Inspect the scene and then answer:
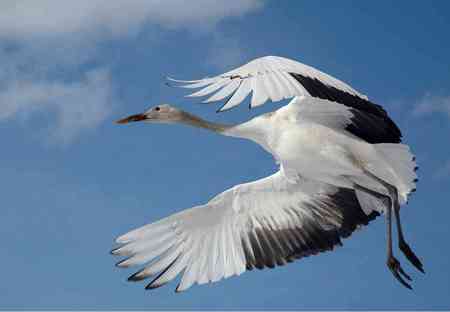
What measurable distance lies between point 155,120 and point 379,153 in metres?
2.59

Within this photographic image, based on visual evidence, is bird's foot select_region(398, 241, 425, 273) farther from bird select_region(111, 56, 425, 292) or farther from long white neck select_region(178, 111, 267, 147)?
long white neck select_region(178, 111, 267, 147)

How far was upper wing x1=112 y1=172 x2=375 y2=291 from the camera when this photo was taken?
32.2ft

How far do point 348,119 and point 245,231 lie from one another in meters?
1.84

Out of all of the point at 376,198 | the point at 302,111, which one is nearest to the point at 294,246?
the point at 376,198

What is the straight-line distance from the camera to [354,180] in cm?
990

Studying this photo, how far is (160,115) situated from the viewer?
1038 centimetres

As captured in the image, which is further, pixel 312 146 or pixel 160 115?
pixel 160 115

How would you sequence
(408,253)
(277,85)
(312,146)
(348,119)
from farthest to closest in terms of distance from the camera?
(408,253) → (348,119) → (312,146) → (277,85)

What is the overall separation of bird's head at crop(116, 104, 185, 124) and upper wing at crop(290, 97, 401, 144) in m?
1.54

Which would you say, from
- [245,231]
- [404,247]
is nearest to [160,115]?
[245,231]

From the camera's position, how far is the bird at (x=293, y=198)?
932cm

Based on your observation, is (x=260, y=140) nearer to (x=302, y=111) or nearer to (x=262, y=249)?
(x=302, y=111)

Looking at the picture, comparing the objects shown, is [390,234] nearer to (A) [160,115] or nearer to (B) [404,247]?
(B) [404,247]

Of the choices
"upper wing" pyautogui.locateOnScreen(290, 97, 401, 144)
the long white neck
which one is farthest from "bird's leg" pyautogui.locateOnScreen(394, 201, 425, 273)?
the long white neck
